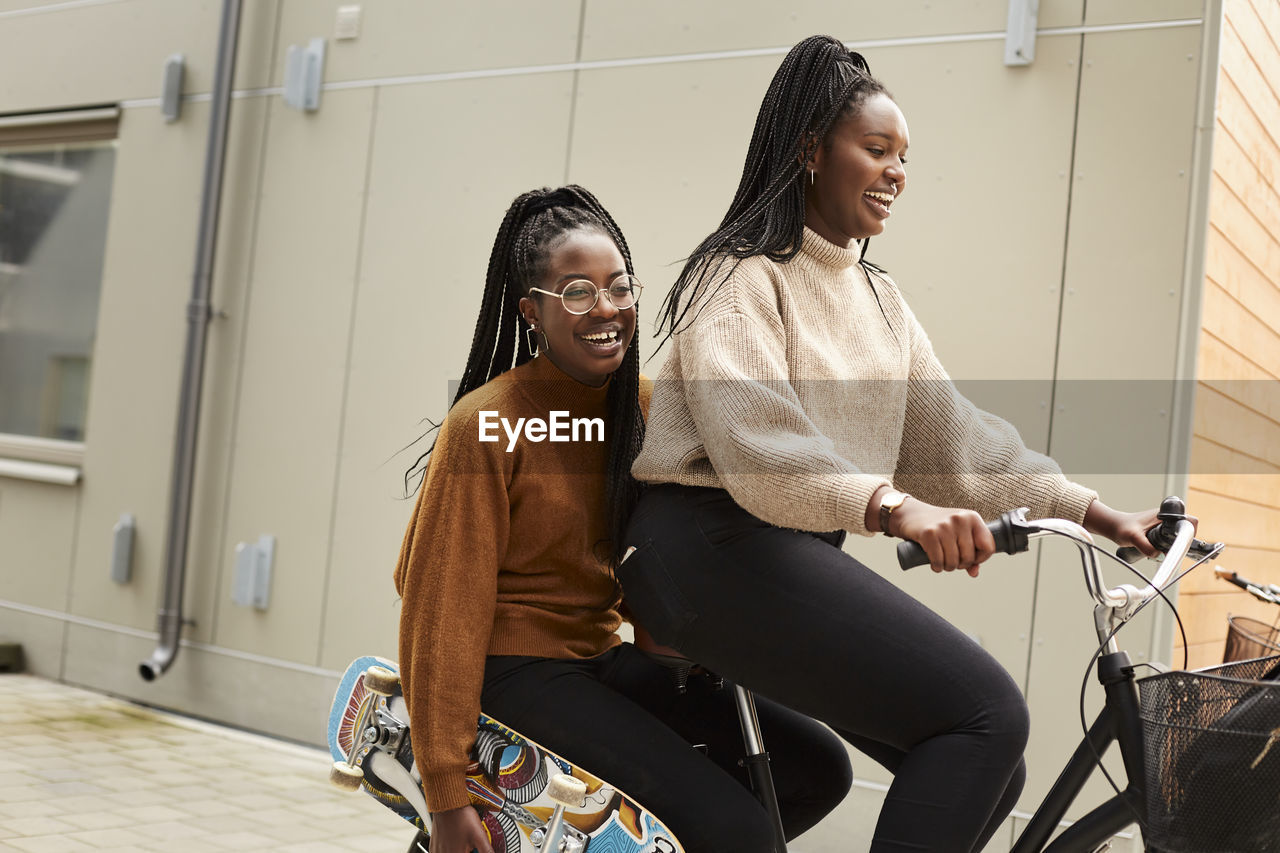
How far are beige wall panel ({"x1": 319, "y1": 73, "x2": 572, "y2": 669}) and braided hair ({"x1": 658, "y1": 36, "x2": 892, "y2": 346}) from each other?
271cm

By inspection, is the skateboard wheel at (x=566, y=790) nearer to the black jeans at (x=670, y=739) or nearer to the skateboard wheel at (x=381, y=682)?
the black jeans at (x=670, y=739)

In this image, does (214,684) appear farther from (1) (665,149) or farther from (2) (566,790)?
(2) (566,790)

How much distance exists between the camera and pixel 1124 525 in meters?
1.89

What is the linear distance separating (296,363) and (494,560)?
345 cm

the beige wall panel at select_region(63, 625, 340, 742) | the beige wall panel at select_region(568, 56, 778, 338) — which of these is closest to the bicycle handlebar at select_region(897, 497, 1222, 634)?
the beige wall panel at select_region(568, 56, 778, 338)

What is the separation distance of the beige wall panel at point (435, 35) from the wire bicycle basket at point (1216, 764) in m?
3.64

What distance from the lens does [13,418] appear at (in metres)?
6.32

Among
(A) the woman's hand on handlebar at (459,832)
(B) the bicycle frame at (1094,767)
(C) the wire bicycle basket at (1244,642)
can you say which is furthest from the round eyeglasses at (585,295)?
(C) the wire bicycle basket at (1244,642)

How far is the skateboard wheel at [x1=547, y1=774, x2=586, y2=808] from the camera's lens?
1.82 metres

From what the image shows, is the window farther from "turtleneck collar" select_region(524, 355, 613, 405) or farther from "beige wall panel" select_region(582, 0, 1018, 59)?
"turtleneck collar" select_region(524, 355, 613, 405)

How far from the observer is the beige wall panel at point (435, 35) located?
463 centimetres

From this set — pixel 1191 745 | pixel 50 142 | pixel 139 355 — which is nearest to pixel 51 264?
pixel 50 142

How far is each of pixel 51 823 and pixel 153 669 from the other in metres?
1.66

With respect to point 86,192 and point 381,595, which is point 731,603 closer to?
point 381,595
